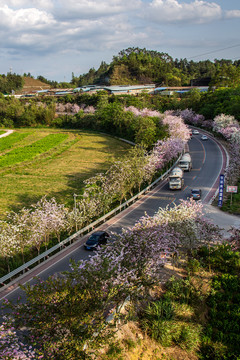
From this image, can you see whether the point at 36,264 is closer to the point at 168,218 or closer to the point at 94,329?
the point at 168,218

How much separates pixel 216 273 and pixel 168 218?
17.4 ft

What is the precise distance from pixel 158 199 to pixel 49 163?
3109 centimetres

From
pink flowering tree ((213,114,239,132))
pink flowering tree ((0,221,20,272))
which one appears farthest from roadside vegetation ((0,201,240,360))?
pink flowering tree ((213,114,239,132))

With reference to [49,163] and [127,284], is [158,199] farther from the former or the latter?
[49,163]

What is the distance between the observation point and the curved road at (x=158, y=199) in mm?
22484

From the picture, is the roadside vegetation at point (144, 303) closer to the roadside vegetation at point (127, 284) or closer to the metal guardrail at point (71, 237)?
the roadside vegetation at point (127, 284)

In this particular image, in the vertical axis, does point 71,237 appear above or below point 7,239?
below

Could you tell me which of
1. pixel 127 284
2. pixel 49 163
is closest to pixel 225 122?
pixel 49 163

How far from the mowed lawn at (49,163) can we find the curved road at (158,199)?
8.06 m

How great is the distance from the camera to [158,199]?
123ft

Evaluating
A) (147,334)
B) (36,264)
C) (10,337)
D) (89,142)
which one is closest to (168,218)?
(147,334)

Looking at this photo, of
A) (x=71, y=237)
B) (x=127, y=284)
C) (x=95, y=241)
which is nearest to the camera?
(x=127, y=284)

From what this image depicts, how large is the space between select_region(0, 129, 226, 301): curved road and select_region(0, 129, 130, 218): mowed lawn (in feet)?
26.4

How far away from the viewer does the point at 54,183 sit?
46906 millimetres
